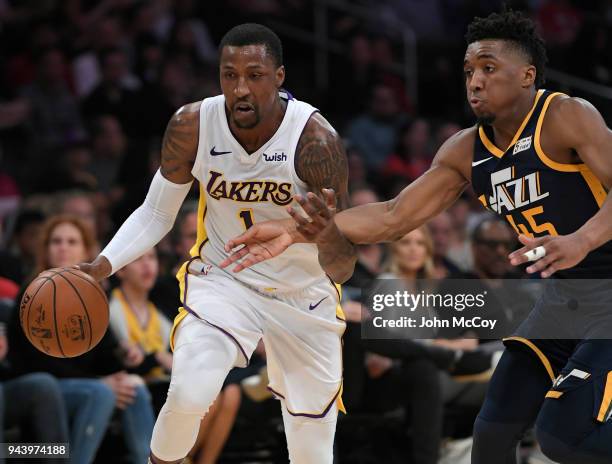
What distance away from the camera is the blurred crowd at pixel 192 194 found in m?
6.57

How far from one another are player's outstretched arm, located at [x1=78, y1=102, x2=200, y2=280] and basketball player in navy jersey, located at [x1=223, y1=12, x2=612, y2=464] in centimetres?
61

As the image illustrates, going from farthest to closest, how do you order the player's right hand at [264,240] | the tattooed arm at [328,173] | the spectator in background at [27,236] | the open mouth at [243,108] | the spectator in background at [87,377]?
the spectator in background at [27,236], the spectator in background at [87,377], the open mouth at [243,108], the tattooed arm at [328,173], the player's right hand at [264,240]

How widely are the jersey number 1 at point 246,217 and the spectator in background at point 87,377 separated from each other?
1813 millimetres

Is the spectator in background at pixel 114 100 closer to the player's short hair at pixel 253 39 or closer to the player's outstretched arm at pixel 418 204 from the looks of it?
the player's short hair at pixel 253 39

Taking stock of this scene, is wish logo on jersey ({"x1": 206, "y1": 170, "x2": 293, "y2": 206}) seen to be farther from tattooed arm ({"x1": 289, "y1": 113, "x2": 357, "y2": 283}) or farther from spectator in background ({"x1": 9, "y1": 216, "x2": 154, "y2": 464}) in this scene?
spectator in background ({"x1": 9, "y1": 216, "x2": 154, "y2": 464})

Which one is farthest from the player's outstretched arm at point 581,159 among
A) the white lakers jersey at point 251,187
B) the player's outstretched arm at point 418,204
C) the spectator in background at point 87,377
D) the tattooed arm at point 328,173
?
the spectator in background at point 87,377

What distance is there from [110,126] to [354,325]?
13.2 ft

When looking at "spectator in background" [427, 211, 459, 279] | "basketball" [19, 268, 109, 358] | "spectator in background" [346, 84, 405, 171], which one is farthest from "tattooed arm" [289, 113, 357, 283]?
"spectator in background" [346, 84, 405, 171]

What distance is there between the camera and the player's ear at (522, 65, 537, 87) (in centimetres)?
457

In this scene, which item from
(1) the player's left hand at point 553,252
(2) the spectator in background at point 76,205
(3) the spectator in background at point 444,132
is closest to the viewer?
→ (1) the player's left hand at point 553,252

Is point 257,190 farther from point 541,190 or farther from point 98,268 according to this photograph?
point 541,190

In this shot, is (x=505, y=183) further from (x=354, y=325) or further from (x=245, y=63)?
(x=354, y=325)

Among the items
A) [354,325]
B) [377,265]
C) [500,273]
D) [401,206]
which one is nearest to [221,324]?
[401,206]

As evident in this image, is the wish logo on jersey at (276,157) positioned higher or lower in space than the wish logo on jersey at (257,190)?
higher
